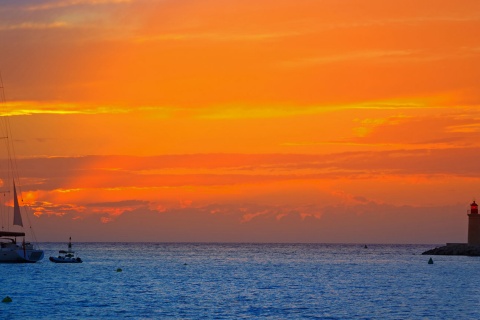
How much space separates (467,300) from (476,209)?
339 feet

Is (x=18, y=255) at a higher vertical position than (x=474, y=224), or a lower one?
lower

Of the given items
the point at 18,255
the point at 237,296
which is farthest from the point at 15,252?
the point at 237,296

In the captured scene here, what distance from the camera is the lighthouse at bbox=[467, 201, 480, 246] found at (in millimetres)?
178625

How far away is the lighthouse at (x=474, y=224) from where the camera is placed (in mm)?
178625

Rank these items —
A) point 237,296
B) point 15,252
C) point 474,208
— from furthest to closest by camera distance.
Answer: point 474,208, point 15,252, point 237,296

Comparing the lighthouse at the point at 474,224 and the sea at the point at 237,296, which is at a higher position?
the lighthouse at the point at 474,224

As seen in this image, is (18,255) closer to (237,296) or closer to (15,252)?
(15,252)

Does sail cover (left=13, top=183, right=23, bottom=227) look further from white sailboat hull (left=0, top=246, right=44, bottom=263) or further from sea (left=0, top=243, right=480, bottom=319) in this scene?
sea (left=0, top=243, right=480, bottom=319)

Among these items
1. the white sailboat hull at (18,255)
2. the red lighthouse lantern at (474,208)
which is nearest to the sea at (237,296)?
the white sailboat hull at (18,255)

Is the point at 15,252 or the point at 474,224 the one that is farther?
the point at 474,224

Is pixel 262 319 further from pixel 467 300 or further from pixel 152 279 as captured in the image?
pixel 152 279

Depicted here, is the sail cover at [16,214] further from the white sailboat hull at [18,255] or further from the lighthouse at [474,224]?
the lighthouse at [474,224]

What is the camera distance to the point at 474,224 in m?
181

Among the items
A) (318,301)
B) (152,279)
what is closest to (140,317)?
(318,301)
